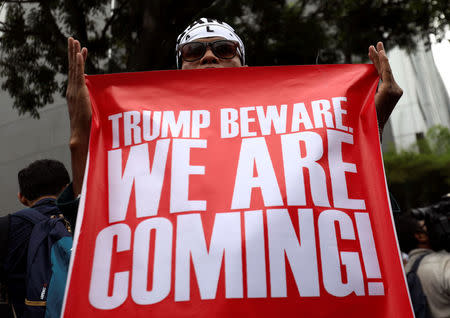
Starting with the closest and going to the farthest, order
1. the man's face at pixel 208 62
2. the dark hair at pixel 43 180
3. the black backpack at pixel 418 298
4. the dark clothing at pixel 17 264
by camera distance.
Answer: the man's face at pixel 208 62 < the dark clothing at pixel 17 264 < the dark hair at pixel 43 180 < the black backpack at pixel 418 298

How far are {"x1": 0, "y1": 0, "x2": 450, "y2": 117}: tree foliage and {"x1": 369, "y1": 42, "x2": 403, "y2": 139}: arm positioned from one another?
13.1 feet

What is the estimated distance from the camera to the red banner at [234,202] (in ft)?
4.37

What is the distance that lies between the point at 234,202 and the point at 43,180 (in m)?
1.83

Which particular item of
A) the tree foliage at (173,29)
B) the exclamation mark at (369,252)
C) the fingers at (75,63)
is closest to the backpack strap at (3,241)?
the fingers at (75,63)

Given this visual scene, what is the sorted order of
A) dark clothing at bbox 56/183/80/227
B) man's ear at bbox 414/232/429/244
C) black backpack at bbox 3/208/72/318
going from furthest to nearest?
man's ear at bbox 414/232/429/244
black backpack at bbox 3/208/72/318
dark clothing at bbox 56/183/80/227

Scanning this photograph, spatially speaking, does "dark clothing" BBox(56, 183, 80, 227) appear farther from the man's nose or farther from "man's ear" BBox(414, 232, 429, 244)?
"man's ear" BBox(414, 232, 429, 244)

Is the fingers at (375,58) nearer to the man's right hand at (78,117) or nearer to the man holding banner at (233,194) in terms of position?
the man holding banner at (233,194)

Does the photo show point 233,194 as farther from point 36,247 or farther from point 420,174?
point 420,174

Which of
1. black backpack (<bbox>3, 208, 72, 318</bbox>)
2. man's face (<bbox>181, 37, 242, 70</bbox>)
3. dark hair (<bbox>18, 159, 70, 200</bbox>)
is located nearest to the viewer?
man's face (<bbox>181, 37, 242, 70</bbox>)

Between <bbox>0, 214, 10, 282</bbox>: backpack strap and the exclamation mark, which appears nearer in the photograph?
the exclamation mark

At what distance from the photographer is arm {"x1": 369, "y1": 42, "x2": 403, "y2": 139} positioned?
5.44 feet

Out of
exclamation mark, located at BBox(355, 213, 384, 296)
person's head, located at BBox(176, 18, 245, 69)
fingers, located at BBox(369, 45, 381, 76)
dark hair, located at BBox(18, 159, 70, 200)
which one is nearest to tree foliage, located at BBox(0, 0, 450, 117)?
dark hair, located at BBox(18, 159, 70, 200)

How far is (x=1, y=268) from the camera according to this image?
2.52 m

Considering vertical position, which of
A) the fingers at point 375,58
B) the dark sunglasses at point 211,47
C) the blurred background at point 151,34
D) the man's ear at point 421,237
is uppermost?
the blurred background at point 151,34
